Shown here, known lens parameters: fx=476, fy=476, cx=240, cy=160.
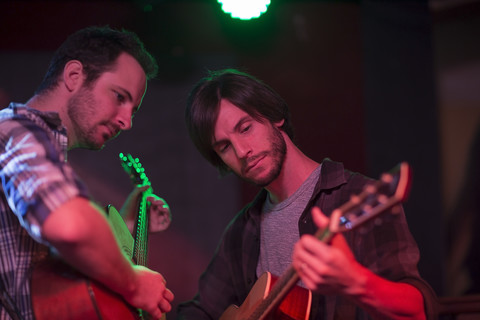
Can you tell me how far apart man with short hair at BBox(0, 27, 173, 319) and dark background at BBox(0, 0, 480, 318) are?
1.45m

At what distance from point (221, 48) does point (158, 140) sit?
2.62ft

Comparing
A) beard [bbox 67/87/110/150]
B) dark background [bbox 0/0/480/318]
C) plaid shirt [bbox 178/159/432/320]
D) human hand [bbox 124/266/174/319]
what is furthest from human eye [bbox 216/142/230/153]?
dark background [bbox 0/0/480/318]

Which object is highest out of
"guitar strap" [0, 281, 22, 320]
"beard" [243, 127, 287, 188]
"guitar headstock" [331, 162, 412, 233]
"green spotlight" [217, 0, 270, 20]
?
"green spotlight" [217, 0, 270, 20]

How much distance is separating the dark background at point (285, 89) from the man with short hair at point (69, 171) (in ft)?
4.76

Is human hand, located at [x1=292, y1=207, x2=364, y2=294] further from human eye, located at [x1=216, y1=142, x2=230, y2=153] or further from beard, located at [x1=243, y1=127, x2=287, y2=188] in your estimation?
human eye, located at [x1=216, y1=142, x2=230, y2=153]

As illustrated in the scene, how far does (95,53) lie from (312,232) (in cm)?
107

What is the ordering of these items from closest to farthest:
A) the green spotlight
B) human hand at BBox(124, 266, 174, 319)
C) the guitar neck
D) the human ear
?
human hand at BBox(124, 266, 174, 319) → the human ear → the guitar neck → the green spotlight

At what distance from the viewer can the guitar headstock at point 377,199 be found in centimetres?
112

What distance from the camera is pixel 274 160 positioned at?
206 cm

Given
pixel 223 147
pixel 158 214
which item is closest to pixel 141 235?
pixel 158 214

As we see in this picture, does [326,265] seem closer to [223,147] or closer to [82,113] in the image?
[82,113]

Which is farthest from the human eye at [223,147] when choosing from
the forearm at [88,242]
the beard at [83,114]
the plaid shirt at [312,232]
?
the forearm at [88,242]

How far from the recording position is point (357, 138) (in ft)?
10.9

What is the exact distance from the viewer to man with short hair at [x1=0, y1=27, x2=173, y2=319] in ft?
3.85
